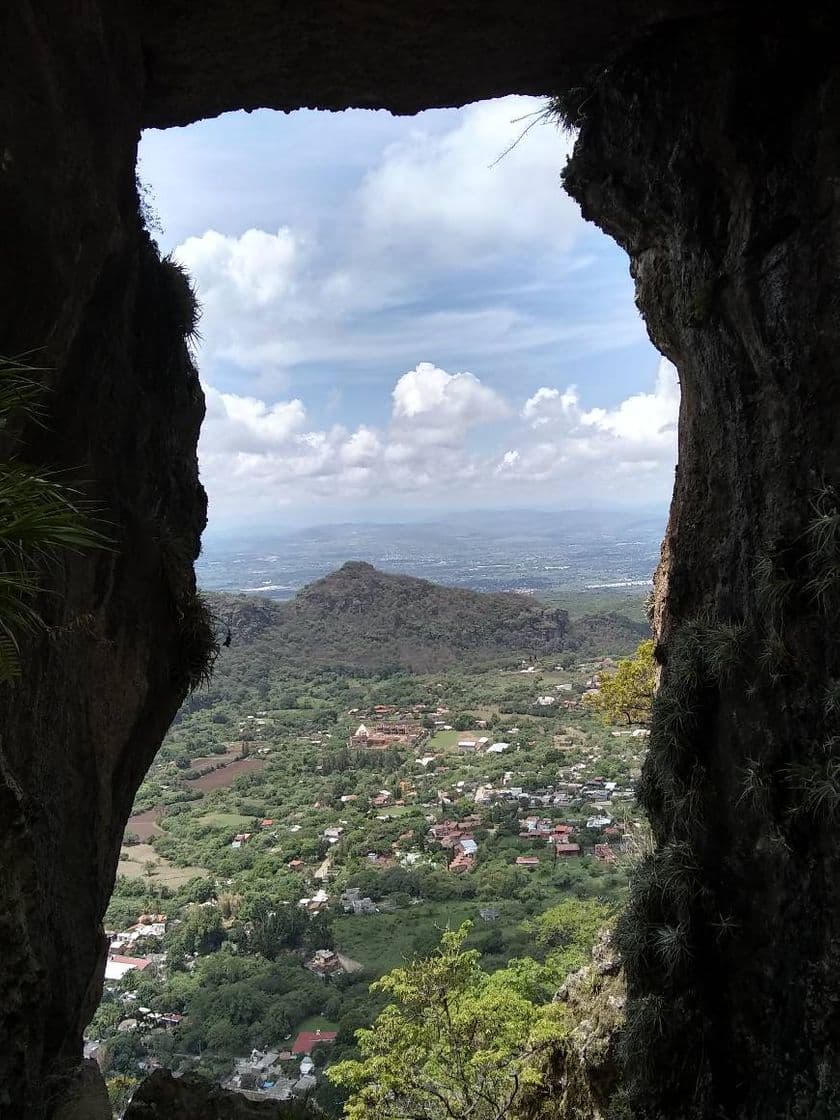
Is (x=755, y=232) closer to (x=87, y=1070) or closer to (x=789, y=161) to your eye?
(x=789, y=161)

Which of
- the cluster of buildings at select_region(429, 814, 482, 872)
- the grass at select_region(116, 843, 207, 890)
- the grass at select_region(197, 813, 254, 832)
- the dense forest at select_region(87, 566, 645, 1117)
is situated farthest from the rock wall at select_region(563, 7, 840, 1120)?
the grass at select_region(197, 813, 254, 832)

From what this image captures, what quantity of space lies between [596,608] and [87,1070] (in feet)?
330

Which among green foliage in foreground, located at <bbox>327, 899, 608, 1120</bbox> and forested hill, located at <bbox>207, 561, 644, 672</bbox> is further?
forested hill, located at <bbox>207, 561, 644, 672</bbox>

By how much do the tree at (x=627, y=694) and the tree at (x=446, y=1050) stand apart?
5.67 m

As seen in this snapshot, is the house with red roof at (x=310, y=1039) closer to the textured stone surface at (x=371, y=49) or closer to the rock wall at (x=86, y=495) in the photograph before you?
the rock wall at (x=86, y=495)

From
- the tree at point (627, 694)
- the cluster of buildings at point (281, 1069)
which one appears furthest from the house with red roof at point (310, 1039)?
the tree at point (627, 694)

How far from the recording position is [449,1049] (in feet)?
30.3

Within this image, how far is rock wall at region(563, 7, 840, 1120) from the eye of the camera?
19.5ft

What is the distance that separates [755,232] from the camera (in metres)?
6.80

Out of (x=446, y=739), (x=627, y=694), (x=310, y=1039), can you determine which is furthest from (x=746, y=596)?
(x=446, y=739)

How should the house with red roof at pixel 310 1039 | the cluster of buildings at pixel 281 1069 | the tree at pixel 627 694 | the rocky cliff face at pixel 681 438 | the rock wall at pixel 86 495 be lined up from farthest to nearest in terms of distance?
1. the house with red roof at pixel 310 1039
2. the cluster of buildings at pixel 281 1069
3. the tree at pixel 627 694
4. the rocky cliff face at pixel 681 438
5. the rock wall at pixel 86 495

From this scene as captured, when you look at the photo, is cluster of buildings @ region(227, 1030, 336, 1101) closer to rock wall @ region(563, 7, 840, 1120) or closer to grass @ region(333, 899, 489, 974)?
grass @ region(333, 899, 489, 974)

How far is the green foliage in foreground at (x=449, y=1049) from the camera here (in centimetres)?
859

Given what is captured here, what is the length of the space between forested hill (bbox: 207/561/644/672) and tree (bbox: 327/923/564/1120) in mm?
76031
